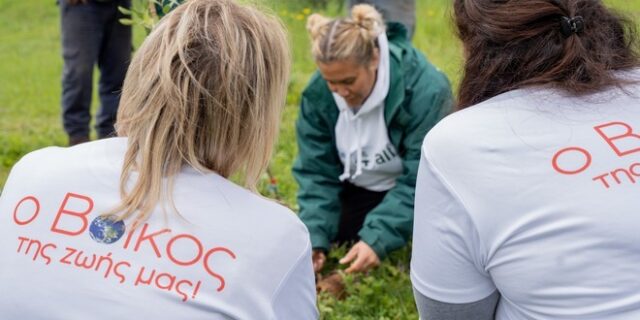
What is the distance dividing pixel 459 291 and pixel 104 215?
0.75 metres

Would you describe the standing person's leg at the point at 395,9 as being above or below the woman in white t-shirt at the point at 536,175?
below

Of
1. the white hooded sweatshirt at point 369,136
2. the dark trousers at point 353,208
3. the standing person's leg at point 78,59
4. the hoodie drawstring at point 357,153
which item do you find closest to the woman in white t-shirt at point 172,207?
the white hooded sweatshirt at point 369,136

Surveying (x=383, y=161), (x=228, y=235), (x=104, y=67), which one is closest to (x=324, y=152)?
(x=383, y=161)

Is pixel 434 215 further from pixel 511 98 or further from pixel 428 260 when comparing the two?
pixel 511 98

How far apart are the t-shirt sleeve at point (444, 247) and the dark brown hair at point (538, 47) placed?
239 mm

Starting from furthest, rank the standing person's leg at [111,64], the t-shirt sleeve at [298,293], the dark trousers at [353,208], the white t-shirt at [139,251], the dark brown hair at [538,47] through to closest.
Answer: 1. the standing person's leg at [111,64]
2. the dark trousers at [353,208]
3. the dark brown hair at [538,47]
4. the t-shirt sleeve at [298,293]
5. the white t-shirt at [139,251]

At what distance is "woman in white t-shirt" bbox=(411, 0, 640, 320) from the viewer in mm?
1609

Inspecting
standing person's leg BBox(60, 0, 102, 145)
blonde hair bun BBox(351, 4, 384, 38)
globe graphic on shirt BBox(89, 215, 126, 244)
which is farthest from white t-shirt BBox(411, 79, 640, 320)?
standing person's leg BBox(60, 0, 102, 145)

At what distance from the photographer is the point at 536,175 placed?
5.39 feet

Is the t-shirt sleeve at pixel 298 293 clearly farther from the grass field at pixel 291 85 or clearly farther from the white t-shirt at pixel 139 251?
the grass field at pixel 291 85

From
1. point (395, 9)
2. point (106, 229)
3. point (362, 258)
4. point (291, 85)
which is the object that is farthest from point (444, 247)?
point (291, 85)

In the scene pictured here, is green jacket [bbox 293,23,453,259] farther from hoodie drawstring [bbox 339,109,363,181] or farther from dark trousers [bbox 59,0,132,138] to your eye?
dark trousers [bbox 59,0,132,138]

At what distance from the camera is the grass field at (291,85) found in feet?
10.6

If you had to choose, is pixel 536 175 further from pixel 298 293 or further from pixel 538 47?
pixel 298 293
